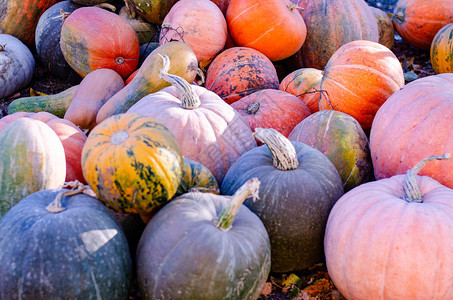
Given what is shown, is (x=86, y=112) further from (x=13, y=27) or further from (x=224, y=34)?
(x=13, y=27)

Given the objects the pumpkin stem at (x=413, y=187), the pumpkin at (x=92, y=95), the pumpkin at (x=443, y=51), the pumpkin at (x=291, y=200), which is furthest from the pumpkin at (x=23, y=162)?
the pumpkin at (x=443, y=51)

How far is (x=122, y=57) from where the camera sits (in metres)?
4.65

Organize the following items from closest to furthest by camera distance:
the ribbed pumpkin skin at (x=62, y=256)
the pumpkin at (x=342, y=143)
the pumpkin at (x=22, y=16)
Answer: the ribbed pumpkin skin at (x=62, y=256)
the pumpkin at (x=342, y=143)
the pumpkin at (x=22, y=16)

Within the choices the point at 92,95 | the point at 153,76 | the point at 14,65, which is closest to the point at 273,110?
the point at 153,76

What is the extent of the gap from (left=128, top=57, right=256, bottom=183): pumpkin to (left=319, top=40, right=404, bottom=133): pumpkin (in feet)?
2.93

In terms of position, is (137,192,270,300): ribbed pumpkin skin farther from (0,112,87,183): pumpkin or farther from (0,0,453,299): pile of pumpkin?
(0,112,87,183): pumpkin

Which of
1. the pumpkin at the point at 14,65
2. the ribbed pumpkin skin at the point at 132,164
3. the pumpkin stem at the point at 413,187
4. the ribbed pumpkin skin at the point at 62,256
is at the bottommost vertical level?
the pumpkin at the point at 14,65

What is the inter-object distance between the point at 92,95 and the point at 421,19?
4.41 m

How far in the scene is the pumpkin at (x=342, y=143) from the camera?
314cm

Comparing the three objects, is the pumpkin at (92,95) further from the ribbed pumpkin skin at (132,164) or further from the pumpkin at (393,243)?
the pumpkin at (393,243)

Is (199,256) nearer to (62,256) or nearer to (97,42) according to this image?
(62,256)

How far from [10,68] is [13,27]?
84 centimetres

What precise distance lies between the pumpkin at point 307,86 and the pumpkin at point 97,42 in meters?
1.72

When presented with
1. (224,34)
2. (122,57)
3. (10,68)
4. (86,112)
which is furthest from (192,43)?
(10,68)
